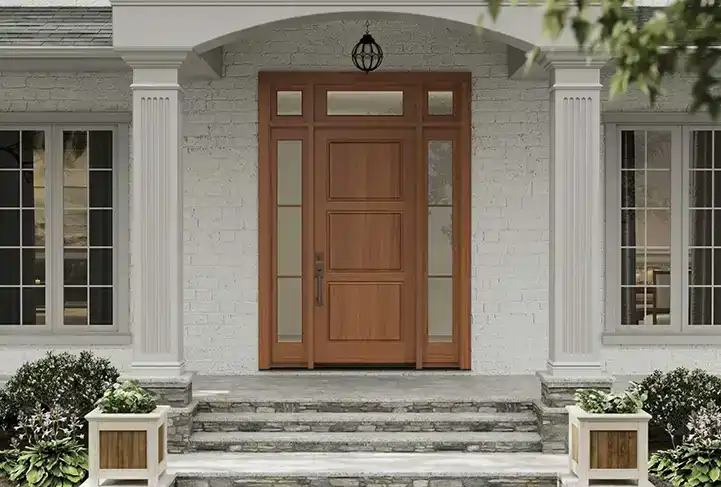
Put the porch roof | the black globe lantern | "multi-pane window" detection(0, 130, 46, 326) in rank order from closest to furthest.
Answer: the porch roof → the black globe lantern → "multi-pane window" detection(0, 130, 46, 326)

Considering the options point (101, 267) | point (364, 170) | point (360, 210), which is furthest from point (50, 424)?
point (364, 170)

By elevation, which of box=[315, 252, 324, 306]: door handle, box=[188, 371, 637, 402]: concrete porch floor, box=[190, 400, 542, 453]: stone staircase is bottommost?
box=[190, 400, 542, 453]: stone staircase

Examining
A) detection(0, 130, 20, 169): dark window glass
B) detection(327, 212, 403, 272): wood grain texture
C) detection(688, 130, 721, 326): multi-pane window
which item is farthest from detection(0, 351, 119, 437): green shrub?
detection(688, 130, 721, 326): multi-pane window

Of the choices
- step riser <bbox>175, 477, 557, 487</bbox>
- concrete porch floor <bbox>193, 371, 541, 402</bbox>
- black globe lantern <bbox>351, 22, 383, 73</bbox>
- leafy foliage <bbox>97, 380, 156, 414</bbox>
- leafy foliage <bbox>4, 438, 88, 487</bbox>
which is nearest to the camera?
leafy foliage <bbox>97, 380, 156, 414</bbox>

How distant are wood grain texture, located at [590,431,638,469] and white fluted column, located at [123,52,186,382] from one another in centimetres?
314

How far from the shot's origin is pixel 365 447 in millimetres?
8094

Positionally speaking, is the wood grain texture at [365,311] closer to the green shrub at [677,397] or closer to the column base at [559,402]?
the column base at [559,402]

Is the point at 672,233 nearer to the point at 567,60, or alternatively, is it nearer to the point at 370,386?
the point at 567,60

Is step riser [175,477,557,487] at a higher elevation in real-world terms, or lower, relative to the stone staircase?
lower

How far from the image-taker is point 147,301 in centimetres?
796

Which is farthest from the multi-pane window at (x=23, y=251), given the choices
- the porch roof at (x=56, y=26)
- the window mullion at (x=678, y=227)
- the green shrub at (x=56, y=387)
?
the window mullion at (x=678, y=227)

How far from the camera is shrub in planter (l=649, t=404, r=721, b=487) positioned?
23.7ft

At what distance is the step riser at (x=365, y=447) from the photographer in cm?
808

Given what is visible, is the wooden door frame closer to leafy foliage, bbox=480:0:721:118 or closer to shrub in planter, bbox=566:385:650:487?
shrub in planter, bbox=566:385:650:487
